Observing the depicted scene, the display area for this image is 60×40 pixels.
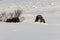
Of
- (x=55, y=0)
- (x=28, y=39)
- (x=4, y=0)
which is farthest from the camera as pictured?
(x=4, y=0)

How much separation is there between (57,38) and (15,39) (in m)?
0.64

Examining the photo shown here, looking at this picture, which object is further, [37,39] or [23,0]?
[23,0]

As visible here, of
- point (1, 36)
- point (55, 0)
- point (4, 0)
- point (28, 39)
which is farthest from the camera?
point (4, 0)

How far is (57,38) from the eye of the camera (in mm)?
3553

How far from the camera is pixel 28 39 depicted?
3.49m

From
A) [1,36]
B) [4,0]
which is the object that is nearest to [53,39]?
[1,36]

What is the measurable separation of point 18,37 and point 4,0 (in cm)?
2574

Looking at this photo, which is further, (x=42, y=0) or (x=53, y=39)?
(x=42, y=0)

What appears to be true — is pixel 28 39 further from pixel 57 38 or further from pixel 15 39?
pixel 57 38

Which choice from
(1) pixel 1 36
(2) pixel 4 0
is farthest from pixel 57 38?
(2) pixel 4 0

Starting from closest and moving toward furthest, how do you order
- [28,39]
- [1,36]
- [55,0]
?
[28,39], [1,36], [55,0]

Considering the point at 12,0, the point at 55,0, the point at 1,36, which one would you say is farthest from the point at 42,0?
the point at 1,36

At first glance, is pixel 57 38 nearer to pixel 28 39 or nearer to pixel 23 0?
pixel 28 39

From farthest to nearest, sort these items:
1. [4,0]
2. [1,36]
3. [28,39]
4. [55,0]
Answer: [4,0]
[55,0]
[1,36]
[28,39]
